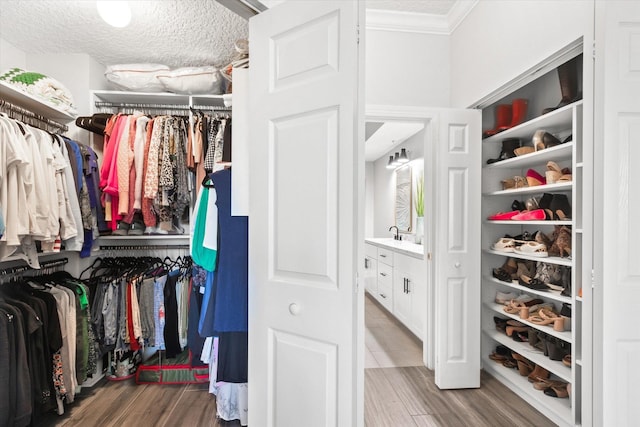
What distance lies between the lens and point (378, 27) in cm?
264

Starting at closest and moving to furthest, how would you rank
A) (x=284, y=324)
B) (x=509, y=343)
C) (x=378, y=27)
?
(x=284, y=324) < (x=509, y=343) < (x=378, y=27)

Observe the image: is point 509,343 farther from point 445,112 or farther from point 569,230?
point 445,112

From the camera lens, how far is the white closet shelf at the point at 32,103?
6.21 ft

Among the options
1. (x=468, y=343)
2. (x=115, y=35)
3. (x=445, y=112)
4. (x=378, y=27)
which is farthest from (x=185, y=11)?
(x=468, y=343)

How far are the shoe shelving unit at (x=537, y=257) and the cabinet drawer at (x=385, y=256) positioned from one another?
1451mm

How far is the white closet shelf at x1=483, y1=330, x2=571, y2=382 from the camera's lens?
6.39ft

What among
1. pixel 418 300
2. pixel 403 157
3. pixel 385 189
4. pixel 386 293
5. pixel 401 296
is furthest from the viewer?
pixel 385 189

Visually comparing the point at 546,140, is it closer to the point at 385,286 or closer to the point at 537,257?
the point at 537,257

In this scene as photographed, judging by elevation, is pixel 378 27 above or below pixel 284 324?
above

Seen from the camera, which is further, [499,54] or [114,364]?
[114,364]

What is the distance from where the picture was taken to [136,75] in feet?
8.40

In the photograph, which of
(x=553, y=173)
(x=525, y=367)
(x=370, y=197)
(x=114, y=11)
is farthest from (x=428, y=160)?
(x=370, y=197)

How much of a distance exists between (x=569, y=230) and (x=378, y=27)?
2.01 m
